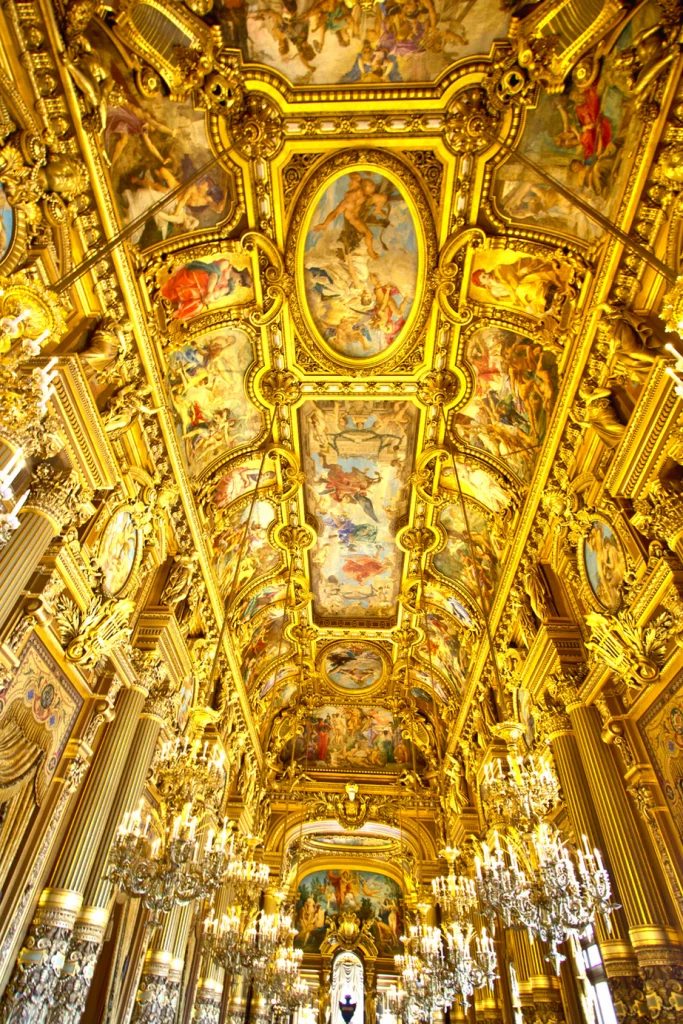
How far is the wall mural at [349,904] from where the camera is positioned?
76.0 feet

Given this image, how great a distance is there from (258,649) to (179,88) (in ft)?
45.2

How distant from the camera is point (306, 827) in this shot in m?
21.4

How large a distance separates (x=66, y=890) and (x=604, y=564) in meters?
8.29

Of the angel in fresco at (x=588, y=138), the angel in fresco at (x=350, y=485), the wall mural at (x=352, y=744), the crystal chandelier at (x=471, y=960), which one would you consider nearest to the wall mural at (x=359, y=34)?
the angel in fresco at (x=588, y=138)

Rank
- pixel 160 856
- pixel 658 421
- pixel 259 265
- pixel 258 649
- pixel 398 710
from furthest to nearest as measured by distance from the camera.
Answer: pixel 398 710, pixel 258 649, pixel 259 265, pixel 658 421, pixel 160 856

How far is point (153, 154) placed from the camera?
27.5ft

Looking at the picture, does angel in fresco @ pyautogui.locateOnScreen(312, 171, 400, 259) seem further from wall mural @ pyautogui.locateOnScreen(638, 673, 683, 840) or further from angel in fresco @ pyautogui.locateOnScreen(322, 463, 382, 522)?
wall mural @ pyautogui.locateOnScreen(638, 673, 683, 840)

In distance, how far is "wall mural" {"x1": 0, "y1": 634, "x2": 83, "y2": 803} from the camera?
7098 millimetres

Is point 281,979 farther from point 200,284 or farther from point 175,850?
point 200,284

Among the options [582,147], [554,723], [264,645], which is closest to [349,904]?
[264,645]

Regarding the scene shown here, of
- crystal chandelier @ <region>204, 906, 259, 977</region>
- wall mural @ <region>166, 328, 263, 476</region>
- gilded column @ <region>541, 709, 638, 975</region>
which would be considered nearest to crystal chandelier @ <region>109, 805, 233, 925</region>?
crystal chandelier @ <region>204, 906, 259, 977</region>

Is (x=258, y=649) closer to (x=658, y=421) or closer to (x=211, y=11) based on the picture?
(x=658, y=421)

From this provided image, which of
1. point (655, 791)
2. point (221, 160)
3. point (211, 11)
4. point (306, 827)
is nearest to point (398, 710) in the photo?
point (306, 827)

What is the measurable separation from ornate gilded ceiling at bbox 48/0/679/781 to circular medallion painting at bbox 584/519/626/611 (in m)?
1.57
